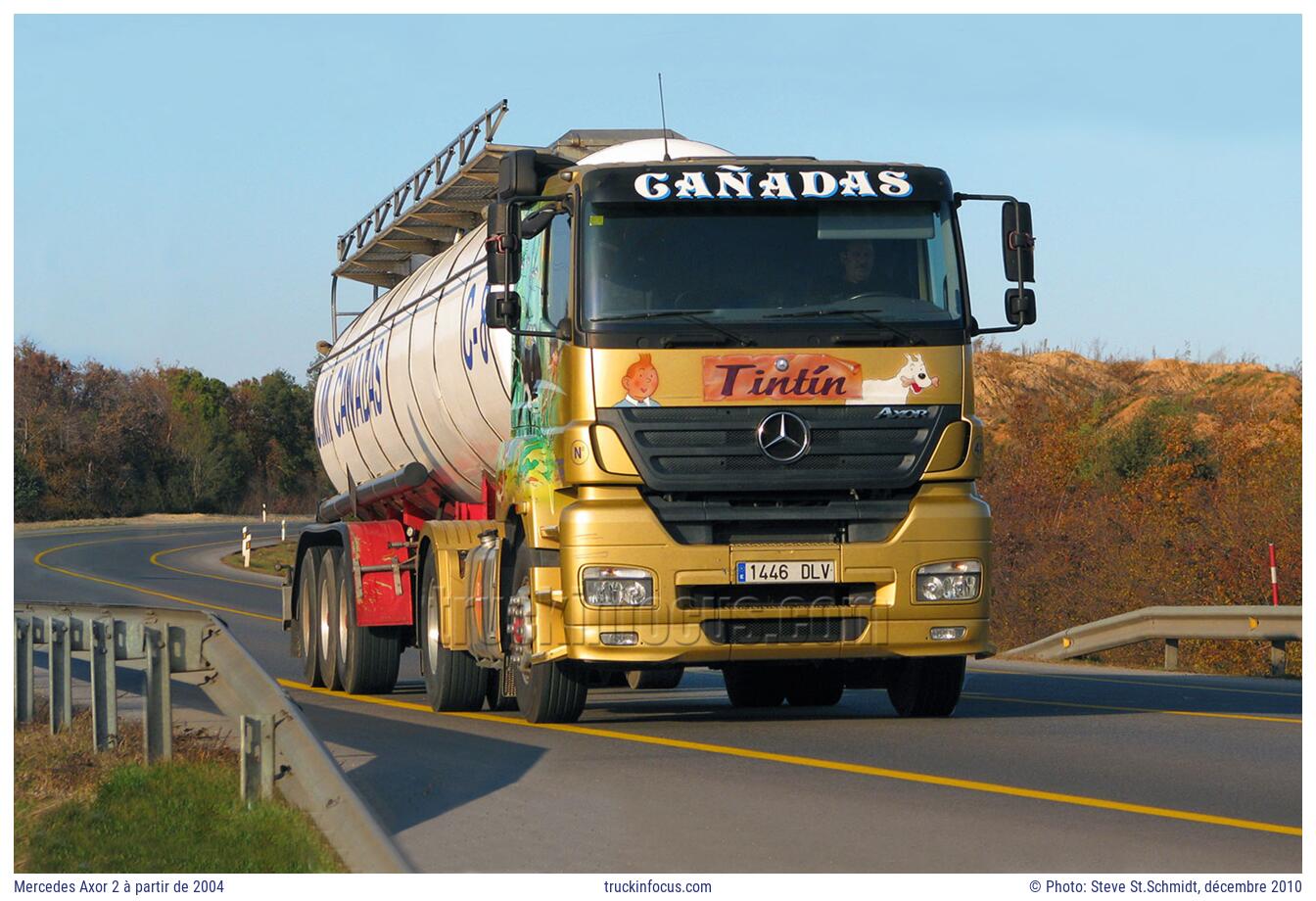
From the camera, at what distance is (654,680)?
647 inches

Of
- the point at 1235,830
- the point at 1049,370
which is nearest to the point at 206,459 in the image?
the point at 1049,370

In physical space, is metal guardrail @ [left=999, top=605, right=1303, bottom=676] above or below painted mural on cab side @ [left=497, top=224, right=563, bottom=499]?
below

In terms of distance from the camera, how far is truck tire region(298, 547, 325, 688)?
1783 centimetres

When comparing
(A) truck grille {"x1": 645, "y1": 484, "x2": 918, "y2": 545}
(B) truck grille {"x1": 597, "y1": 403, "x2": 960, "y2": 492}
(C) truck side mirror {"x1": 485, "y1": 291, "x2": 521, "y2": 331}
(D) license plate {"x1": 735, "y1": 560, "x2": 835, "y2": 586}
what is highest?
(C) truck side mirror {"x1": 485, "y1": 291, "x2": 521, "y2": 331}

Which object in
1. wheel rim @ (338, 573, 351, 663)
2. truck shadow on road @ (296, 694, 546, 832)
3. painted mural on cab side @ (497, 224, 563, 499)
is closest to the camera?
truck shadow on road @ (296, 694, 546, 832)

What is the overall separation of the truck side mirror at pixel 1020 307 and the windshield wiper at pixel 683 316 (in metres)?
1.93

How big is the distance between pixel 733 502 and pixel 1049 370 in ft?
193

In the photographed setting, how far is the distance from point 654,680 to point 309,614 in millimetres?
3850

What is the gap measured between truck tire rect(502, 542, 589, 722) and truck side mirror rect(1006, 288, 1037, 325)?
3.48 m

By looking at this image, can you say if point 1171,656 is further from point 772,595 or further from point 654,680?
point 772,595

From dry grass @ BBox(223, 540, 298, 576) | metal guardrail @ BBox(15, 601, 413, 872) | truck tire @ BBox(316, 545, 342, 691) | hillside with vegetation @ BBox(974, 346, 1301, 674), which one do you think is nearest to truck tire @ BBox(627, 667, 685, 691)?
truck tire @ BBox(316, 545, 342, 691)

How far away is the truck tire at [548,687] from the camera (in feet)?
38.8

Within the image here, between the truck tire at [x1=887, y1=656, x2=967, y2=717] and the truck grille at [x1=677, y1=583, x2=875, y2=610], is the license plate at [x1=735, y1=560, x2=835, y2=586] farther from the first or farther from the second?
the truck tire at [x1=887, y1=656, x2=967, y2=717]

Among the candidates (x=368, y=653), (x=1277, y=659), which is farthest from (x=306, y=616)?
(x=1277, y=659)
